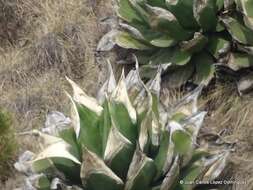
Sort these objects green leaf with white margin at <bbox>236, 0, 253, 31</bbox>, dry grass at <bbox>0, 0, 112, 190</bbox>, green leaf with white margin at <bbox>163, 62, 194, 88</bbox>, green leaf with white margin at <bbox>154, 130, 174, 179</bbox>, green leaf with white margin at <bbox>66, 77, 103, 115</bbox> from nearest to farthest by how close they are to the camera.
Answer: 1. green leaf with white margin at <bbox>154, 130, 174, 179</bbox>
2. green leaf with white margin at <bbox>66, 77, 103, 115</bbox>
3. green leaf with white margin at <bbox>236, 0, 253, 31</bbox>
4. green leaf with white margin at <bbox>163, 62, 194, 88</bbox>
5. dry grass at <bbox>0, 0, 112, 190</bbox>

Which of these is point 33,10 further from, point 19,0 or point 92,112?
point 92,112

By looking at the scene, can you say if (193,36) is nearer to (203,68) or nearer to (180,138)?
(203,68)

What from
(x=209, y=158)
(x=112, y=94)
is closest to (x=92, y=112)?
(x=112, y=94)

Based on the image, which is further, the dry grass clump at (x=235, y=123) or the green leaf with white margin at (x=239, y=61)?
the green leaf with white margin at (x=239, y=61)

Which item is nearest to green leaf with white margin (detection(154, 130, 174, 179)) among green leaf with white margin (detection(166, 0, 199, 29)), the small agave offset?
the small agave offset

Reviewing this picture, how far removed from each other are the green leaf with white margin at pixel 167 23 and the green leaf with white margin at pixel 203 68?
A: 0.50ft

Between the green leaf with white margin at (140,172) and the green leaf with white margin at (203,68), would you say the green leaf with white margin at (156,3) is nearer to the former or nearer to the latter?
the green leaf with white margin at (203,68)

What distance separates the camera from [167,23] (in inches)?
148

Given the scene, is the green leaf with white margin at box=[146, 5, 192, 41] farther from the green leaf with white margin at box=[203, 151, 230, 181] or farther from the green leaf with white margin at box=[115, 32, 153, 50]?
the green leaf with white margin at box=[203, 151, 230, 181]

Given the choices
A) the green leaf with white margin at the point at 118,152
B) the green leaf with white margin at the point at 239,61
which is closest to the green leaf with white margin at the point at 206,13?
the green leaf with white margin at the point at 239,61

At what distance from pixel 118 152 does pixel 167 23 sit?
1.20 metres

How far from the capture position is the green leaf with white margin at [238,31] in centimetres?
361

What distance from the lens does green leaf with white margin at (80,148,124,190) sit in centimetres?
274

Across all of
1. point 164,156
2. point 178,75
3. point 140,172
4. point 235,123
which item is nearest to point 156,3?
point 178,75
